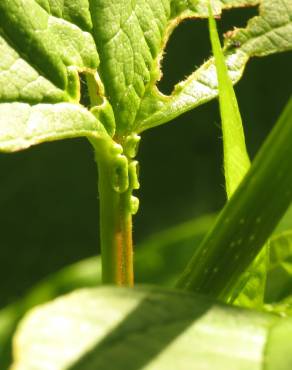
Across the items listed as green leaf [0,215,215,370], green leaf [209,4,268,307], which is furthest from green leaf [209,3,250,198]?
green leaf [0,215,215,370]

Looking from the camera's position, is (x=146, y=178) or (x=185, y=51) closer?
(x=185, y=51)

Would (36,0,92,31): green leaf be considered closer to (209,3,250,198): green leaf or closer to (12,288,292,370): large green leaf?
(209,3,250,198): green leaf

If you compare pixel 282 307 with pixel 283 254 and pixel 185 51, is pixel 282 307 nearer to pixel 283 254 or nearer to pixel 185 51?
pixel 283 254

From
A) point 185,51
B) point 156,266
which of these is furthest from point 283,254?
point 185,51

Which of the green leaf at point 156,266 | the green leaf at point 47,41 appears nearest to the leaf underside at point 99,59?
the green leaf at point 47,41

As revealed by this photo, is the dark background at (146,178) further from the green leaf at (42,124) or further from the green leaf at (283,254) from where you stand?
the green leaf at (42,124)

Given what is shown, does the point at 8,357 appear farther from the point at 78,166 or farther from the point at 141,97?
the point at 78,166

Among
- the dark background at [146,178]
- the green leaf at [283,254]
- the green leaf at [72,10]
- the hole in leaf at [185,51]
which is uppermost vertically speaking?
the green leaf at [72,10]
